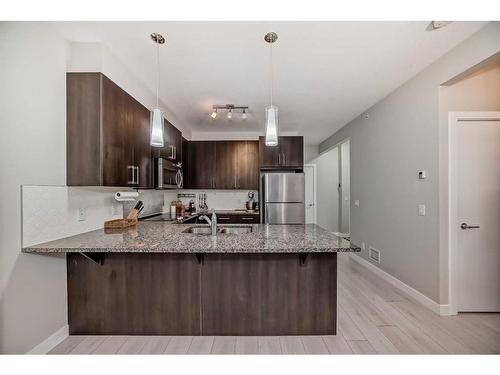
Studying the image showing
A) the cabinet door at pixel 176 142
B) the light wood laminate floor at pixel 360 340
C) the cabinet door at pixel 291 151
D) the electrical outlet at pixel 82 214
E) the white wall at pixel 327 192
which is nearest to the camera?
the light wood laminate floor at pixel 360 340

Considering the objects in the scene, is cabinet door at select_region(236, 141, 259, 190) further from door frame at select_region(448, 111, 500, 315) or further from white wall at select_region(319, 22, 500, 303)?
door frame at select_region(448, 111, 500, 315)

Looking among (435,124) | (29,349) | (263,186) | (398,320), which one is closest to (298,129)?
(263,186)

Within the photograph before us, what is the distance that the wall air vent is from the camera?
142 inches

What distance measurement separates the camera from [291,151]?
4.66 m

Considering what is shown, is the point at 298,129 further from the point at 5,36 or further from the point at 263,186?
the point at 5,36

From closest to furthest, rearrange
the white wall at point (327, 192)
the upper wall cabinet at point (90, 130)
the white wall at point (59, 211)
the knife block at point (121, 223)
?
the white wall at point (59, 211) → the upper wall cabinet at point (90, 130) → the knife block at point (121, 223) → the white wall at point (327, 192)

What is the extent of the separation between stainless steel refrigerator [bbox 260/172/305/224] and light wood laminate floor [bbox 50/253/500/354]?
2.10 metres

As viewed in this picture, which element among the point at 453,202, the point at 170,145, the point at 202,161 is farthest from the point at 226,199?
the point at 453,202

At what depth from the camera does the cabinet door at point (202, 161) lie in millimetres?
4785

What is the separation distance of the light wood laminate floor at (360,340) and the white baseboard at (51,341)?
0.04m

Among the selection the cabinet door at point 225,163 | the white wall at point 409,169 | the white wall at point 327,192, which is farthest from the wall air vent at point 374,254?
the white wall at point 327,192

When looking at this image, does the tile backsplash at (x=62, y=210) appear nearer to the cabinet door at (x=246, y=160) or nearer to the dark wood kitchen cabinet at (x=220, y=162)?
the dark wood kitchen cabinet at (x=220, y=162)
